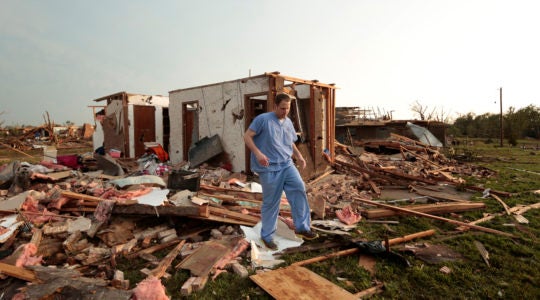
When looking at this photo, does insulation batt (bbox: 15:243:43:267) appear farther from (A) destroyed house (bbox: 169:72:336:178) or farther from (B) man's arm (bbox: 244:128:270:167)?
(A) destroyed house (bbox: 169:72:336:178)

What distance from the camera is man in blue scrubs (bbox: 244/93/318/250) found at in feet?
12.4

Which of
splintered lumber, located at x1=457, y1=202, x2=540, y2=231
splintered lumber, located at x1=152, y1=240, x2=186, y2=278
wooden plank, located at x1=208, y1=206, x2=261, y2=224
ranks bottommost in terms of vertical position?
splintered lumber, located at x1=152, y1=240, x2=186, y2=278

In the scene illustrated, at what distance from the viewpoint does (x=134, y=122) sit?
1318 centimetres

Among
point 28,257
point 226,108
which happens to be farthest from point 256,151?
point 226,108

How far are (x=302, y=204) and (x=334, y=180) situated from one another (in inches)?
189

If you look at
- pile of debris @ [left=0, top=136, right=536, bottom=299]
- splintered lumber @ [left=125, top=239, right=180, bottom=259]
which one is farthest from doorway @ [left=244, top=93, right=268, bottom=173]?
splintered lumber @ [left=125, top=239, right=180, bottom=259]

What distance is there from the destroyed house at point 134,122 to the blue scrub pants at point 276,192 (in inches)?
418

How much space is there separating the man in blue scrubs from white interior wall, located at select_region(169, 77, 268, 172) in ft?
15.2

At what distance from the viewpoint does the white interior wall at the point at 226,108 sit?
353 inches

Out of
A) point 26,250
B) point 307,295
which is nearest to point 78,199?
point 26,250

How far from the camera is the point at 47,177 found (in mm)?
6523

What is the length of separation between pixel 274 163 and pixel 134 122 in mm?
11254

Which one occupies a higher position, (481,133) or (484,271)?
(481,133)

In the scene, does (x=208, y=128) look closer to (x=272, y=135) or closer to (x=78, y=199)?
(x=78, y=199)
